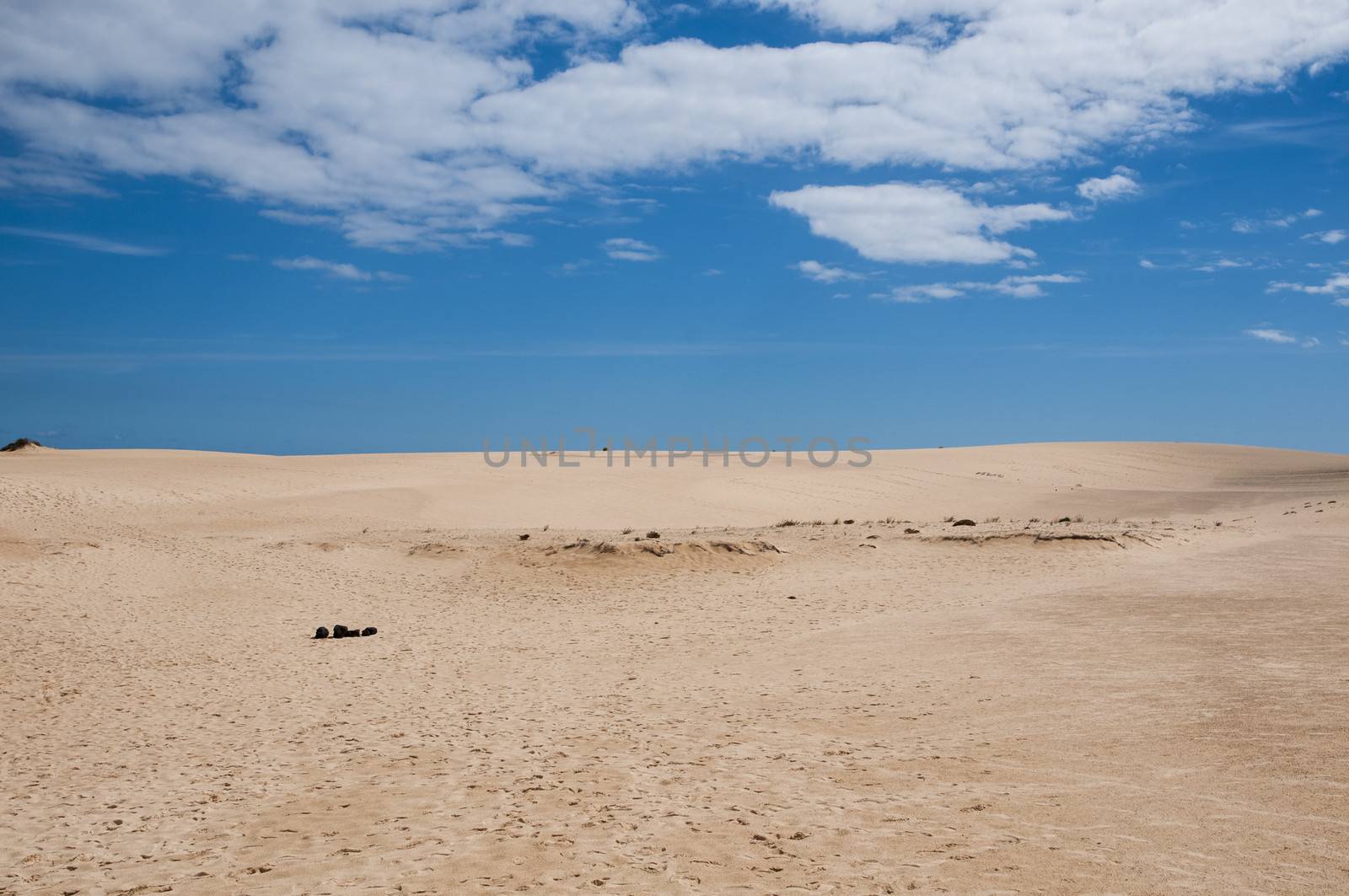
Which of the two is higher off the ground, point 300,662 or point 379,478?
point 379,478

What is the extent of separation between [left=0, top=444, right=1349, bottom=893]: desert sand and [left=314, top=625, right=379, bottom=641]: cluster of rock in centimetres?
16

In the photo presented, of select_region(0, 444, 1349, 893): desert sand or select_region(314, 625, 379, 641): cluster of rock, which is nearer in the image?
select_region(0, 444, 1349, 893): desert sand

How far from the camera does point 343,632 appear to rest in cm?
1474

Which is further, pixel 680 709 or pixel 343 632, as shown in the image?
pixel 343 632

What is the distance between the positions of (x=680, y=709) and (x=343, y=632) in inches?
270

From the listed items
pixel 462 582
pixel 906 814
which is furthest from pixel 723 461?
pixel 906 814

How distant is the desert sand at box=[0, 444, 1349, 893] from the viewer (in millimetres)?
6016

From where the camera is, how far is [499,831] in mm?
6559

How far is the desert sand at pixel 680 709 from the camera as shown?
19.7 feet

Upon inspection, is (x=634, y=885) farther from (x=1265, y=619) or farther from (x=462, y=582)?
(x=462, y=582)

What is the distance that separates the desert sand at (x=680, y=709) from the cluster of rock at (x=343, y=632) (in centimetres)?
16

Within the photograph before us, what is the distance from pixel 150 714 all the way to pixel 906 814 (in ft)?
26.8

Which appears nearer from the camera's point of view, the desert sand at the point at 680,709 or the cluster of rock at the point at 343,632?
the desert sand at the point at 680,709

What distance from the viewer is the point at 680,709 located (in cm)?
1016
